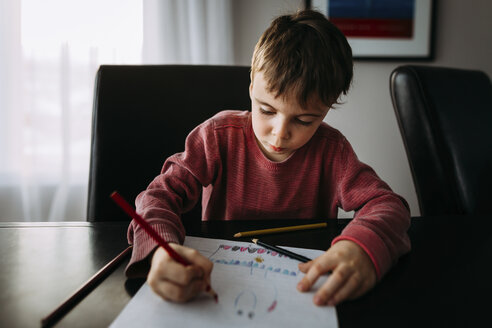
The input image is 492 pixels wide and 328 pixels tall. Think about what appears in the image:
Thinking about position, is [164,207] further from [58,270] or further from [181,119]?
[181,119]

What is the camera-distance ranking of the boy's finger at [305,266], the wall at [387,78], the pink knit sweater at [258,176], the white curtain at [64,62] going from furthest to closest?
the wall at [387,78], the white curtain at [64,62], the pink knit sweater at [258,176], the boy's finger at [305,266]

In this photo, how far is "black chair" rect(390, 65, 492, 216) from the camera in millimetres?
945

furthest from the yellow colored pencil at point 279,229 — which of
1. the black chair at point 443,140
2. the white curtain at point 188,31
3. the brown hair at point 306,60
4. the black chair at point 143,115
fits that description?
the white curtain at point 188,31

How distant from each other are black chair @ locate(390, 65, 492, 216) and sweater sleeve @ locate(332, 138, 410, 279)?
0.33 m

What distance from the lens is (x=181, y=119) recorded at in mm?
979

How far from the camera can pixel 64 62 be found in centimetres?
149

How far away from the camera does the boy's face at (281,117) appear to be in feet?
1.98

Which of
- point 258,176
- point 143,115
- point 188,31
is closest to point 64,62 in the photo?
point 188,31

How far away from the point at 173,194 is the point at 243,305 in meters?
0.31

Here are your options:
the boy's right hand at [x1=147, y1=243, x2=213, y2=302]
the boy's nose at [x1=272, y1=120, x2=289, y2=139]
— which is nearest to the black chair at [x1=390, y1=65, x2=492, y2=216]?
the boy's nose at [x1=272, y1=120, x2=289, y2=139]

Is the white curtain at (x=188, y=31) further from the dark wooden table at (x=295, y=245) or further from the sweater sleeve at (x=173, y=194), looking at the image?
the dark wooden table at (x=295, y=245)

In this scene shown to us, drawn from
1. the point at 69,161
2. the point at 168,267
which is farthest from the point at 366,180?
the point at 69,161

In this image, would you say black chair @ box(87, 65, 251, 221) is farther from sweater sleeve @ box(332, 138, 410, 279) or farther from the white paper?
the white paper

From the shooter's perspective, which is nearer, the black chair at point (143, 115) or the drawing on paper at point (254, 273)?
the drawing on paper at point (254, 273)
